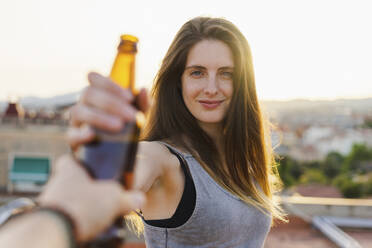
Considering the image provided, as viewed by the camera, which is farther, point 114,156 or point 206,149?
point 206,149

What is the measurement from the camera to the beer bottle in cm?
55

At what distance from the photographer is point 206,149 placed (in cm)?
173

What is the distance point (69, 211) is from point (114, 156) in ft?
0.36

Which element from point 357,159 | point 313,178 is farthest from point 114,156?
point 357,159

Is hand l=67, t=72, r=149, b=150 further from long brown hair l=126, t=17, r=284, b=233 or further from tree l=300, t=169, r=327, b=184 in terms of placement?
tree l=300, t=169, r=327, b=184

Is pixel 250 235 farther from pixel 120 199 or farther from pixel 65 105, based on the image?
pixel 65 105

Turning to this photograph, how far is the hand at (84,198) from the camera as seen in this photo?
0.50 meters

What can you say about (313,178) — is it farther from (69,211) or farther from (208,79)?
(69,211)

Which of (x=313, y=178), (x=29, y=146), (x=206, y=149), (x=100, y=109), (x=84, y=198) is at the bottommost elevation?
(x=313, y=178)

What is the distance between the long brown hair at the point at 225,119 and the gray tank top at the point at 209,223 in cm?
10

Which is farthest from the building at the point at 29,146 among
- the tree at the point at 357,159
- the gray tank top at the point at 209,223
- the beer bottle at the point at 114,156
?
the tree at the point at 357,159

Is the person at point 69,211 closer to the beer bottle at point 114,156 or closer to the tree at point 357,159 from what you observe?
the beer bottle at point 114,156

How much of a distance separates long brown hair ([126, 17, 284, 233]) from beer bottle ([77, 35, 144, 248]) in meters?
0.99

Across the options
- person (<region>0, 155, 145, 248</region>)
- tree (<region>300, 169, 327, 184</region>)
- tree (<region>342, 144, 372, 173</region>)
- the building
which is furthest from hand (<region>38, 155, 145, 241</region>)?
tree (<region>342, 144, 372, 173</region>)
